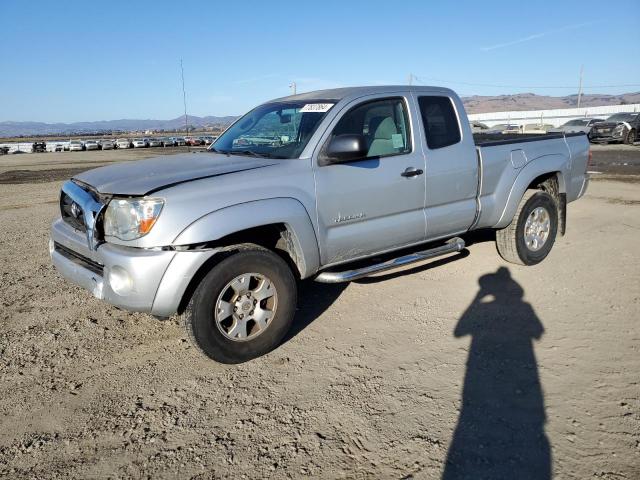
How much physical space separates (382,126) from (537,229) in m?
2.45

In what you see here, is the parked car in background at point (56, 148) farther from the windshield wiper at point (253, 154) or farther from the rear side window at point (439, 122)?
the rear side window at point (439, 122)

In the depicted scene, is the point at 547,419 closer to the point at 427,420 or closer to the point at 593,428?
the point at 593,428

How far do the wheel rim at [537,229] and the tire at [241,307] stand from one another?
3.15 m

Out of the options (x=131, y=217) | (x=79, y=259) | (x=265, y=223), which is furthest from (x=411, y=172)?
(x=79, y=259)

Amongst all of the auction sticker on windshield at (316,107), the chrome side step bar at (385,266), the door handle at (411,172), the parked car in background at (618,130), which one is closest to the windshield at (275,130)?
the auction sticker on windshield at (316,107)

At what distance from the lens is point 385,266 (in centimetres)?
403

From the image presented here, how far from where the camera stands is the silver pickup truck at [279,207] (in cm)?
310

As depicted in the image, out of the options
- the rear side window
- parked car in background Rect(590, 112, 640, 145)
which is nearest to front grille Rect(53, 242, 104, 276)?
the rear side window

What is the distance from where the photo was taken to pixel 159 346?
12.3 ft

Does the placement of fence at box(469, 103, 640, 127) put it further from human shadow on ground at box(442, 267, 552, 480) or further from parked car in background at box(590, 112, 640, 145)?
human shadow on ground at box(442, 267, 552, 480)

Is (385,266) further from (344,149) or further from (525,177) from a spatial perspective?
(525,177)

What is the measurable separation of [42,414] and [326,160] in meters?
2.54

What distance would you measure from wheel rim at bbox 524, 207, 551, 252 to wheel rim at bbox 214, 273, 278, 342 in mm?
3292

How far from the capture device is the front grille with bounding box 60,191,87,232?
358cm
